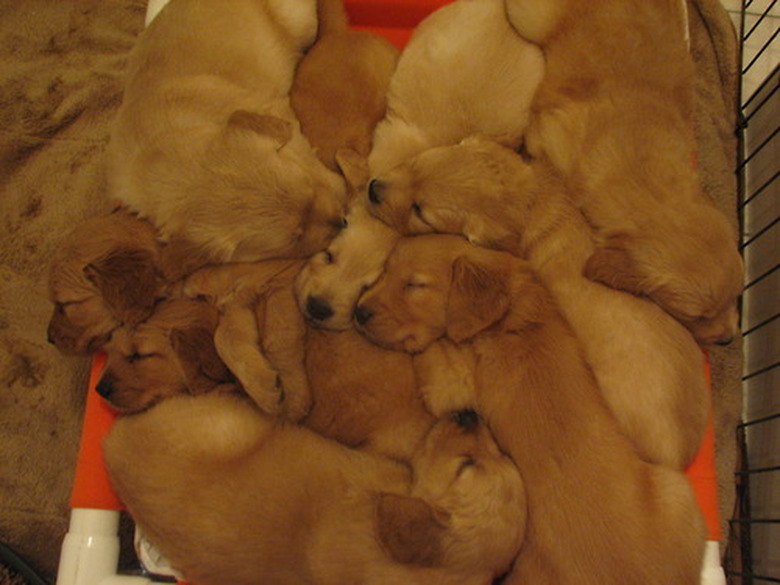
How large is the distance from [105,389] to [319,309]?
69cm

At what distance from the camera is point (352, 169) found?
2.37 meters

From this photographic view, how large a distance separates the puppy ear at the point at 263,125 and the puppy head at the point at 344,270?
315mm

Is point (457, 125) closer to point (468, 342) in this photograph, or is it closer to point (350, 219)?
point (350, 219)

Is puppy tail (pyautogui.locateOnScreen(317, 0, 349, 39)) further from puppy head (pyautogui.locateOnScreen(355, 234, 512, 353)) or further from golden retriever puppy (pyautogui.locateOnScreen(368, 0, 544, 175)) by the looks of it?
puppy head (pyautogui.locateOnScreen(355, 234, 512, 353))

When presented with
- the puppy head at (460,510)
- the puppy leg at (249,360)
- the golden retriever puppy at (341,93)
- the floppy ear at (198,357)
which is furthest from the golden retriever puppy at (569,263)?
the floppy ear at (198,357)

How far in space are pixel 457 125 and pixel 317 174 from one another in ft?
1.60

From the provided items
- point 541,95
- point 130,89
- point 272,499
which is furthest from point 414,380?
point 130,89

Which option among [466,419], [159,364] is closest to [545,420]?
[466,419]

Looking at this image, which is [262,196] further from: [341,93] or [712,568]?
[712,568]

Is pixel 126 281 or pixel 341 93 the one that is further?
pixel 341 93

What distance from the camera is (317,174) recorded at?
7.59ft

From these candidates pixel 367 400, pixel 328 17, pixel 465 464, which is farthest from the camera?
pixel 328 17

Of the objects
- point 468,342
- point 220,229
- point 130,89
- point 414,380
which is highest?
point 130,89

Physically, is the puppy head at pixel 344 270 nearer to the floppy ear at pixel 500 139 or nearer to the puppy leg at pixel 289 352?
the puppy leg at pixel 289 352
